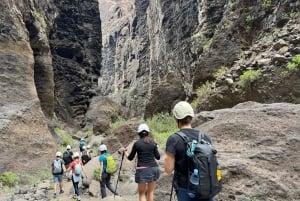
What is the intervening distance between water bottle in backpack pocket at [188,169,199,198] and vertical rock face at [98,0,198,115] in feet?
56.9

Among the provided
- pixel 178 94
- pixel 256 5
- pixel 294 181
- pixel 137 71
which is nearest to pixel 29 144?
pixel 178 94

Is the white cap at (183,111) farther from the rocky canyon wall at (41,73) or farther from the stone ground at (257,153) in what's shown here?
the rocky canyon wall at (41,73)

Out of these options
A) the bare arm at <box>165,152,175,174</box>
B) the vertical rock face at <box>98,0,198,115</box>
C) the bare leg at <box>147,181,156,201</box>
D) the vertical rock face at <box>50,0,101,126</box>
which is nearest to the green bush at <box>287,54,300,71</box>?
the bare leg at <box>147,181,156,201</box>

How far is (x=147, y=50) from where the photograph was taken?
→ 62.8 m

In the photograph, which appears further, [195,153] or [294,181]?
[294,181]

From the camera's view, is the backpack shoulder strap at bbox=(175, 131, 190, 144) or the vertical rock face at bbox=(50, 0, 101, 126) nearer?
the backpack shoulder strap at bbox=(175, 131, 190, 144)

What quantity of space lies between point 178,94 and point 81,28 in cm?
2280

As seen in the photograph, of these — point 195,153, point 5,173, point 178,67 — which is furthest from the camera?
point 178,67

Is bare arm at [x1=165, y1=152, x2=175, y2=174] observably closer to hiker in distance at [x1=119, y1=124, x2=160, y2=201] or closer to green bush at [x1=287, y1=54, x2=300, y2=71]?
hiker in distance at [x1=119, y1=124, x2=160, y2=201]

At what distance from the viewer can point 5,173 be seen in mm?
15203

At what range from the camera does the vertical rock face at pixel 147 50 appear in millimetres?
42406

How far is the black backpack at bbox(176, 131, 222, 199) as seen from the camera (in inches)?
153


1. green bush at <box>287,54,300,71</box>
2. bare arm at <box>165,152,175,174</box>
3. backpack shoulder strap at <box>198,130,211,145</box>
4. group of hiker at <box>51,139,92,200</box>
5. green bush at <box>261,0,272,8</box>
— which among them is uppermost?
green bush at <box>261,0,272,8</box>

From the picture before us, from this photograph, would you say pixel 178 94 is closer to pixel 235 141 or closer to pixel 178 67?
pixel 235 141
